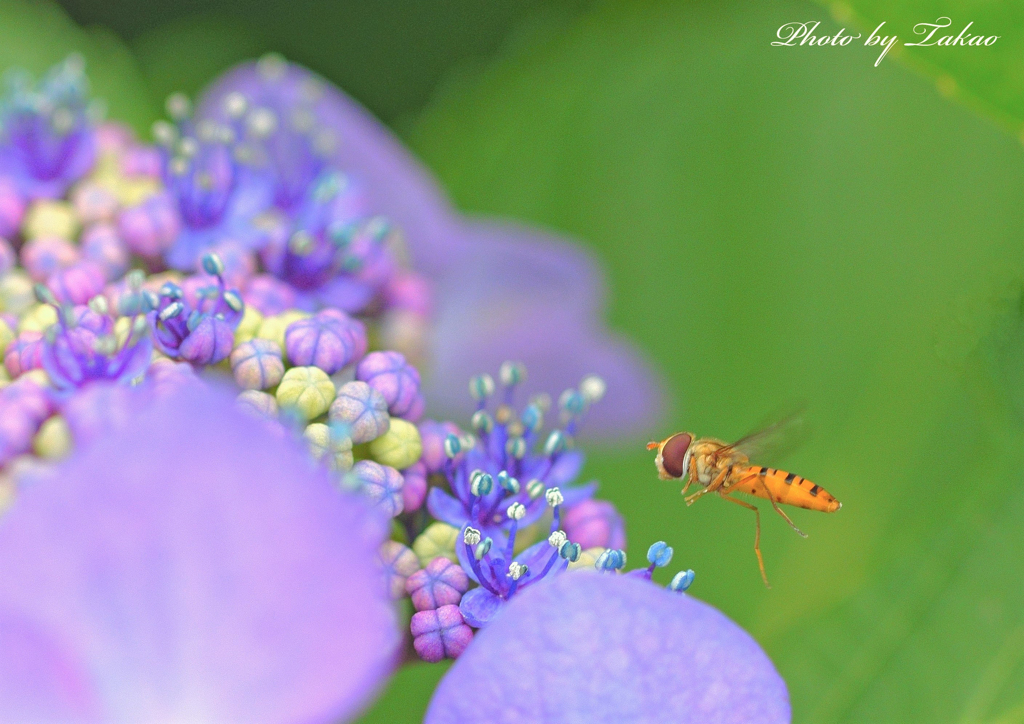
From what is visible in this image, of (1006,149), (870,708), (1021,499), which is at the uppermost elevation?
(1006,149)

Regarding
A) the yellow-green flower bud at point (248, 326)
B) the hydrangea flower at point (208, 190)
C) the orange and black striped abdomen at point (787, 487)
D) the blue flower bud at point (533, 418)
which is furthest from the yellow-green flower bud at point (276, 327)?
the orange and black striped abdomen at point (787, 487)

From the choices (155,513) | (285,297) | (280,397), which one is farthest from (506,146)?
(155,513)

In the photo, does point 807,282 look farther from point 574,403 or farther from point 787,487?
point 574,403

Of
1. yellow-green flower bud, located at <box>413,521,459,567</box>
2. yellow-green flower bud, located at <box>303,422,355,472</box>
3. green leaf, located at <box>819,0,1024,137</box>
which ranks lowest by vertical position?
yellow-green flower bud, located at <box>413,521,459,567</box>

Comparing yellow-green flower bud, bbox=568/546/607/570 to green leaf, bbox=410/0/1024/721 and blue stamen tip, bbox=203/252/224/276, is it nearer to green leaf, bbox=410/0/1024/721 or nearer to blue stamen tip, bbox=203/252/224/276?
green leaf, bbox=410/0/1024/721

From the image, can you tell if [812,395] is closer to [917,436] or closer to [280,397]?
[917,436]

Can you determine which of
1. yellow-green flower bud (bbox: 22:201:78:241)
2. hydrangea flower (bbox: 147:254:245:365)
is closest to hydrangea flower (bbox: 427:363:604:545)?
hydrangea flower (bbox: 147:254:245:365)

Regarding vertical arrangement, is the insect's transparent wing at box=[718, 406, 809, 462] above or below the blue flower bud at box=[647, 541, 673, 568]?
above
